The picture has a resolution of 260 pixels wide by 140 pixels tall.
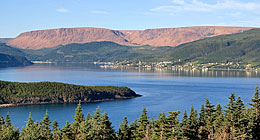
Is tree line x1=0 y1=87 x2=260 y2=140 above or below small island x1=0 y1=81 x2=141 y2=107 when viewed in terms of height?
above

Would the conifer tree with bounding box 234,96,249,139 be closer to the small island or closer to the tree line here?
the tree line

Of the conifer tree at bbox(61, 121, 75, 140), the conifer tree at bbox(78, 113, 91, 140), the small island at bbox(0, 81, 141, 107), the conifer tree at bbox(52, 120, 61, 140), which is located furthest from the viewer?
the small island at bbox(0, 81, 141, 107)

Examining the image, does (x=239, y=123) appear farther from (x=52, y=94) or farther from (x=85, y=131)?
(x=52, y=94)

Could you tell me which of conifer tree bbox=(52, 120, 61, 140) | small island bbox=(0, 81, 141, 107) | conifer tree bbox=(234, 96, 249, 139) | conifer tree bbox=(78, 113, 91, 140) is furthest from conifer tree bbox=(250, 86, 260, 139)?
small island bbox=(0, 81, 141, 107)

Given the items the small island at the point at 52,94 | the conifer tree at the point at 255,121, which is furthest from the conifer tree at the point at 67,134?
the small island at the point at 52,94

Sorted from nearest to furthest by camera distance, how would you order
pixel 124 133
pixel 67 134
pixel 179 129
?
1. pixel 179 129
2. pixel 67 134
3. pixel 124 133

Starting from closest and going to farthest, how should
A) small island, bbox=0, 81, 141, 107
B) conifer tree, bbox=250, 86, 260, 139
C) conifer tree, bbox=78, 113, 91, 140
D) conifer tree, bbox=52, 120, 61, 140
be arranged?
conifer tree, bbox=78, 113, 91, 140, conifer tree, bbox=250, 86, 260, 139, conifer tree, bbox=52, 120, 61, 140, small island, bbox=0, 81, 141, 107

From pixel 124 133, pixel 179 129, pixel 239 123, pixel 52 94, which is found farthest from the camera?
pixel 52 94

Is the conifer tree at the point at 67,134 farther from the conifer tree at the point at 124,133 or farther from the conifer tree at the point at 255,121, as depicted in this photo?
the conifer tree at the point at 255,121

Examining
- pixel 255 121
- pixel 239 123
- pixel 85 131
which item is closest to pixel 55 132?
pixel 85 131

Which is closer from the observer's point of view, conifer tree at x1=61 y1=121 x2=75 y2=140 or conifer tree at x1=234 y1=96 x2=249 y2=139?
conifer tree at x1=234 y1=96 x2=249 y2=139
